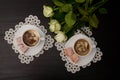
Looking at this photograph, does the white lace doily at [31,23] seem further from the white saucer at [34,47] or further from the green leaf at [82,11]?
the green leaf at [82,11]

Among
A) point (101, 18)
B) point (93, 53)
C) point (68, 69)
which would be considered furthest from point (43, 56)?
point (101, 18)

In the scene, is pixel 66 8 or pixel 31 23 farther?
pixel 31 23

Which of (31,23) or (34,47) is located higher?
(31,23)

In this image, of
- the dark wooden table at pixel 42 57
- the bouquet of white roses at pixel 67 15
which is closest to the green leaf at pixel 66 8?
the bouquet of white roses at pixel 67 15

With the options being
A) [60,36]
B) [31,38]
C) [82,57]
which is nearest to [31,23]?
[31,38]

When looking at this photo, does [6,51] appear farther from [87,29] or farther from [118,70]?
[118,70]

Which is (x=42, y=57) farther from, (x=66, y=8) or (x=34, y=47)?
(x=66, y=8)
